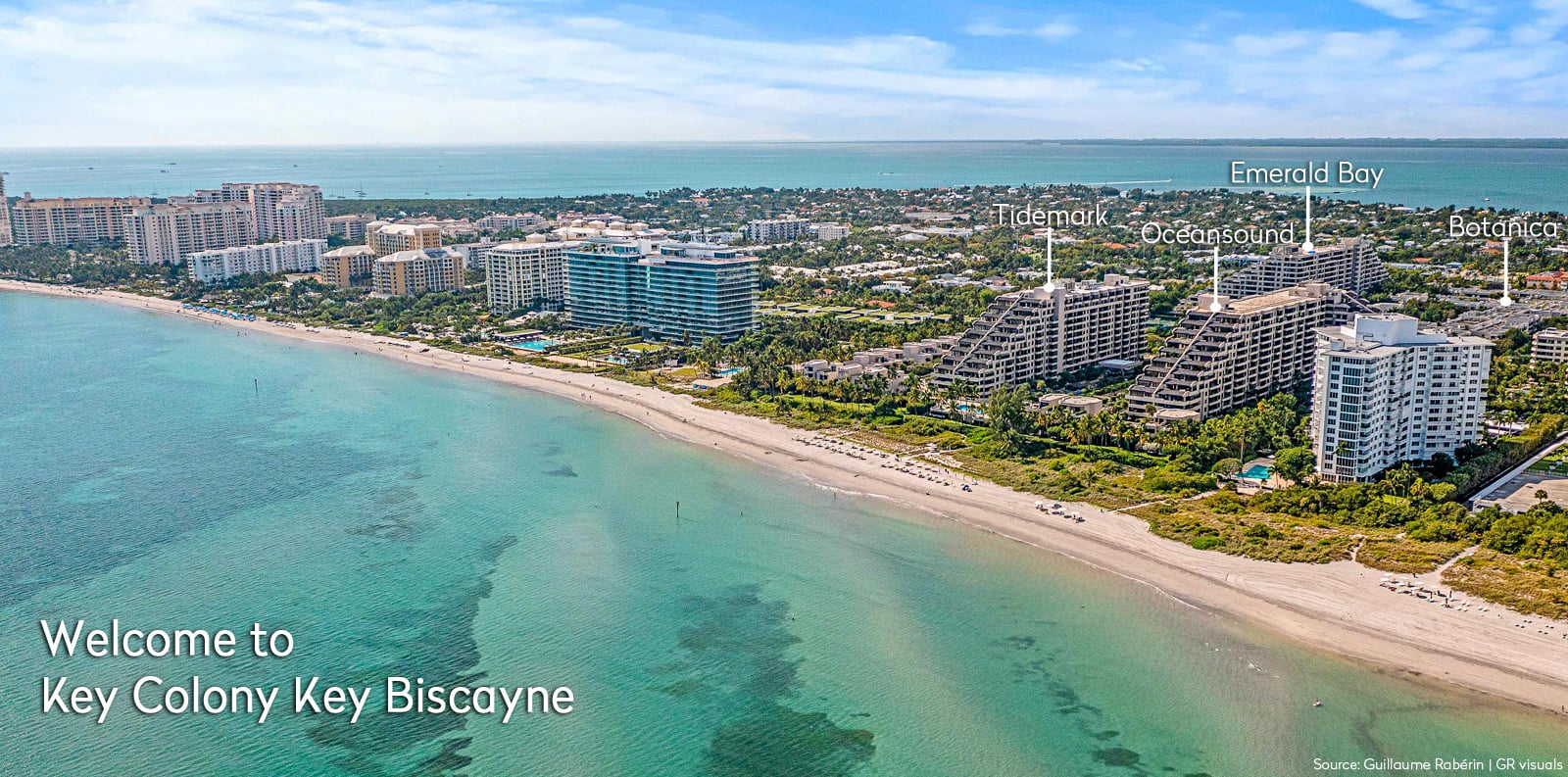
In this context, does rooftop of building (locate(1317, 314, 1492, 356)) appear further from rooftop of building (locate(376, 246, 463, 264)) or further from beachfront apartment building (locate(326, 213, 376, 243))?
beachfront apartment building (locate(326, 213, 376, 243))

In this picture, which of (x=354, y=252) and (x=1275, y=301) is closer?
(x=1275, y=301)

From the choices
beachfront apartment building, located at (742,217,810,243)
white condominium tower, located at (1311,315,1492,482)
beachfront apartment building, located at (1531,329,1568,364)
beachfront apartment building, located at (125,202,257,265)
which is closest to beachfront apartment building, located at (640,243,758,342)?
white condominium tower, located at (1311,315,1492,482)

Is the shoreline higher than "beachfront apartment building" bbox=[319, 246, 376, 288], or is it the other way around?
"beachfront apartment building" bbox=[319, 246, 376, 288]

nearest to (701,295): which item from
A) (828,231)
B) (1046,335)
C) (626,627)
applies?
(1046,335)

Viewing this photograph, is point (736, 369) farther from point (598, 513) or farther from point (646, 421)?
point (598, 513)

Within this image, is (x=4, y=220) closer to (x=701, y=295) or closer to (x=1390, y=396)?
(x=701, y=295)

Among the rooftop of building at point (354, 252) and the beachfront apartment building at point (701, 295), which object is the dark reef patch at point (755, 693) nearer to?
the beachfront apartment building at point (701, 295)

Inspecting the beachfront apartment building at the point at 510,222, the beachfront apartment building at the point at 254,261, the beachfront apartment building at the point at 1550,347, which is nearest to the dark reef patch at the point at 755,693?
the beachfront apartment building at the point at 1550,347

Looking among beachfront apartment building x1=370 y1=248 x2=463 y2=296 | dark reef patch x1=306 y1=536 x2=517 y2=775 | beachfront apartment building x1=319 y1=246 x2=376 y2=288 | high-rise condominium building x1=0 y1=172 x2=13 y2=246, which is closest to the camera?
dark reef patch x1=306 y1=536 x2=517 y2=775
